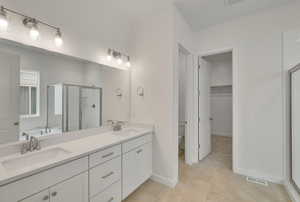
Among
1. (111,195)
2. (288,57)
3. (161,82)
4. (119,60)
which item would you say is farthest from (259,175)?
(119,60)

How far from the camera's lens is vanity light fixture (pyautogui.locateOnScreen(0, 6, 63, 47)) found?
1.24 metres

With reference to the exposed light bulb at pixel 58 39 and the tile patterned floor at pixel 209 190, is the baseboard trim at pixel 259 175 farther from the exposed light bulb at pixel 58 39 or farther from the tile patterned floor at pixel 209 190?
the exposed light bulb at pixel 58 39

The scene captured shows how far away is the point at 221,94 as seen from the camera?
553 centimetres

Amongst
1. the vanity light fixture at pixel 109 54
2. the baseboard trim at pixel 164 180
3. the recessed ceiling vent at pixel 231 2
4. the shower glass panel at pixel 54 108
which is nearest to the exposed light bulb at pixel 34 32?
the shower glass panel at pixel 54 108

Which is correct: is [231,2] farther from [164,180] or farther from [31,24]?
[164,180]

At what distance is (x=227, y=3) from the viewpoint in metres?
2.23

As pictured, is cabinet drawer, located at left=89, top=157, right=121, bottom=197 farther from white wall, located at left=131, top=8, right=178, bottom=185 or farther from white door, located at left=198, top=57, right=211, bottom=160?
white door, located at left=198, top=57, right=211, bottom=160

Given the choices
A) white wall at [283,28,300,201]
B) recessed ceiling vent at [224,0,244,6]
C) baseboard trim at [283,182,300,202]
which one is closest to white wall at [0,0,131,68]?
recessed ceiling vent at [224,0,244,6]

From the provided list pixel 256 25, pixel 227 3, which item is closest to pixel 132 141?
pixel 227 3

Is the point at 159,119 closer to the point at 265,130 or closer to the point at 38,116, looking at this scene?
the point at 38,116

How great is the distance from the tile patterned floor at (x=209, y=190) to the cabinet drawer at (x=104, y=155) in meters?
0.75

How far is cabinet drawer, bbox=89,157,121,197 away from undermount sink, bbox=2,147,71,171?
1.18ft

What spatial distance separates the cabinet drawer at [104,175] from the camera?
1416 millimetres

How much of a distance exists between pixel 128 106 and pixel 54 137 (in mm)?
1280
